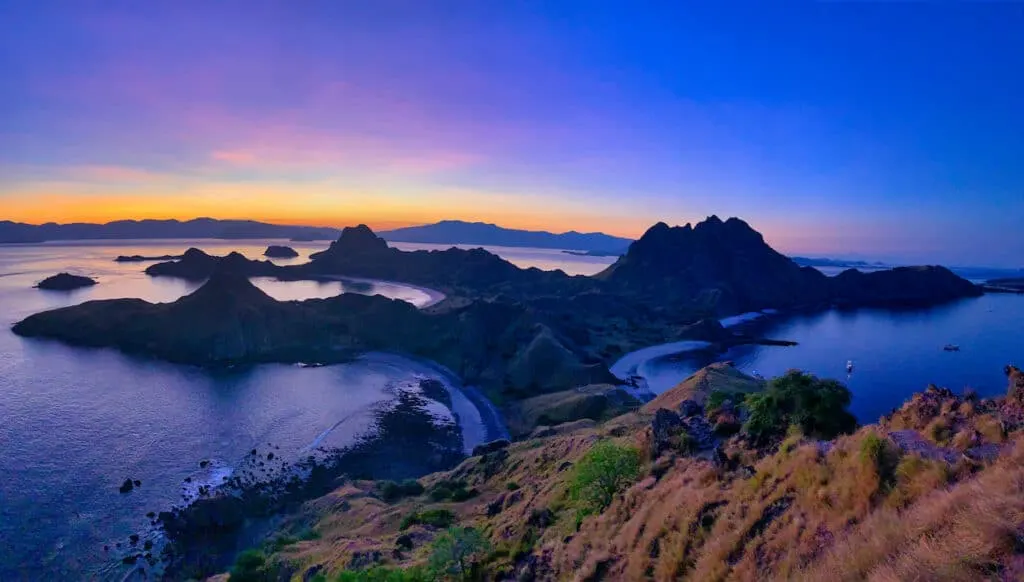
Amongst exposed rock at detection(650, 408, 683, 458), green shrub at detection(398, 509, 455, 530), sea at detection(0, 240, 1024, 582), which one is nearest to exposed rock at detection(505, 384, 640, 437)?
sea at detection(0, 240, 1024, 582)

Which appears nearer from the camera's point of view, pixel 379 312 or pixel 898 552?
pixel 898 552

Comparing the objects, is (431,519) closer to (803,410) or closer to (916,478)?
(803,410)

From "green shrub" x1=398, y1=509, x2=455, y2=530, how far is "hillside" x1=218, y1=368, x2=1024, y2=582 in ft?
11.2

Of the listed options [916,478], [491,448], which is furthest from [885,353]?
[916,478]

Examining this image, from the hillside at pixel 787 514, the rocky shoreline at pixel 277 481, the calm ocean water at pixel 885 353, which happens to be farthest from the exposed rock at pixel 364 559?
the calm ocean water at pixel 885 353

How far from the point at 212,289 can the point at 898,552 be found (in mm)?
134726

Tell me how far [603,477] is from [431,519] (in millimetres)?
17661

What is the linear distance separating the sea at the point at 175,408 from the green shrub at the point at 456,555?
34436 millimetres

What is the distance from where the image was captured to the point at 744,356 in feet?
414

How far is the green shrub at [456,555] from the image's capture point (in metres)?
22.8

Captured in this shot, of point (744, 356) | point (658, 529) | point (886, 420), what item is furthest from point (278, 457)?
point (744, 356)

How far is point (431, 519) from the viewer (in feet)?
123

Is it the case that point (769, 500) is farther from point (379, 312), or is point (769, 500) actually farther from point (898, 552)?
point (379, 312)

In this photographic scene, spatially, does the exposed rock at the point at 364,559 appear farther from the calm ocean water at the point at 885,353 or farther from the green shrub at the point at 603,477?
the calm ocean water at the point at 885,353
